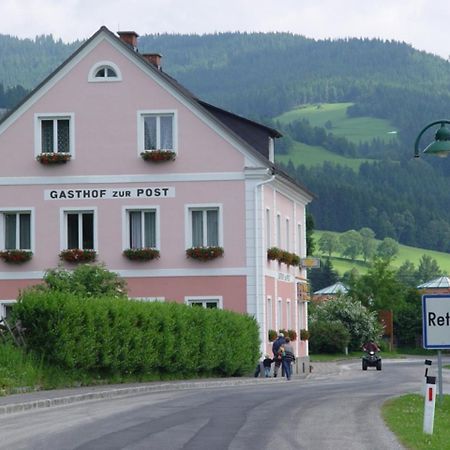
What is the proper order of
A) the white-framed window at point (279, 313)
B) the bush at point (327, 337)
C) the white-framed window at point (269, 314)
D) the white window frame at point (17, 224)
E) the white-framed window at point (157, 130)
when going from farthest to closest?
the bush at point (327, 337) < the white-framed window at point (279, 313) < the white-framed window at point (269, 314) < the white window frame at point (17, 224) < the white-framed window at point (157, 130)

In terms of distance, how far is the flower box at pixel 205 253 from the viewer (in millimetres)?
49219

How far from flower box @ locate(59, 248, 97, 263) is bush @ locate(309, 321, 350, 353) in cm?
4702

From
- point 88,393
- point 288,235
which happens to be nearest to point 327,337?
point 288,235

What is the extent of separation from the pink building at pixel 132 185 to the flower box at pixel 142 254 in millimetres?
405

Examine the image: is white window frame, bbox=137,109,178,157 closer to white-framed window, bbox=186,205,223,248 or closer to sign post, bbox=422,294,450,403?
white-framed window, bbox=186,205,223,248

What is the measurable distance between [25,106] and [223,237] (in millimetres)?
8413

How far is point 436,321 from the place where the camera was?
24406 millimetres

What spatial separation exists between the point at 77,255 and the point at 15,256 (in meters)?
2.19

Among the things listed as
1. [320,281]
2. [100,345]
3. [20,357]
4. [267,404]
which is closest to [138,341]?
[100,345]

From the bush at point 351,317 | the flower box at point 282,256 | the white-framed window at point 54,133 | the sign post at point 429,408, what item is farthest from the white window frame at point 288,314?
the bush at point 351,317

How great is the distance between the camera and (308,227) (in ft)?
348

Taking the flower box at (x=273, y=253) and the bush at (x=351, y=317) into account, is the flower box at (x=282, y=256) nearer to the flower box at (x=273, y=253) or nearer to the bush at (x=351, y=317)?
the flower box at (x=273, y=253)

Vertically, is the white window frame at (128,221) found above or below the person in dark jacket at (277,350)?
above

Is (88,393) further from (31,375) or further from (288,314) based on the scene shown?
(288,314)
